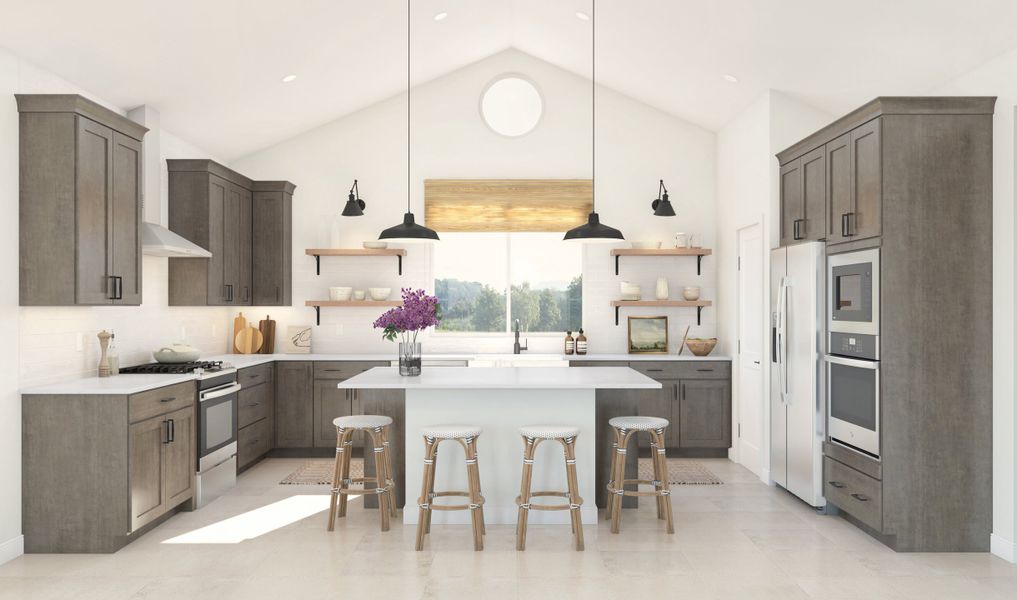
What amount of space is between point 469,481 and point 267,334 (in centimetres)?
372

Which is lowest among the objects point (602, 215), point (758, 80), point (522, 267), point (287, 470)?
point (287, 470)

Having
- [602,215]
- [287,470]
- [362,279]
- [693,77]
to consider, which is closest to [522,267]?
[602,215]

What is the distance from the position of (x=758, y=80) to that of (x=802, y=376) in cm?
238

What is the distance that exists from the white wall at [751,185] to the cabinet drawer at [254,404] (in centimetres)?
426

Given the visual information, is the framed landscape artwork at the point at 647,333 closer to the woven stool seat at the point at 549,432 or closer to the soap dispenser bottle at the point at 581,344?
the soap dispenser bottle at the point at 581,344

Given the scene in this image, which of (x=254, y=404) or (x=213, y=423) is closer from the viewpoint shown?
(x=213, y=423)

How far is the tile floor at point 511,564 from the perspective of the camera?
3416 millimetres

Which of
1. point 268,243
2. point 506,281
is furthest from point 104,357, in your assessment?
point 506,281

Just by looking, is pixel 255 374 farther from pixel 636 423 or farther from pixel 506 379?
pixel 636 423

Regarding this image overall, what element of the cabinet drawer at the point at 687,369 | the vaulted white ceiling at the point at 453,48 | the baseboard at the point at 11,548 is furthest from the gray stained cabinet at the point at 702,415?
the baseboard at the point at 11,548

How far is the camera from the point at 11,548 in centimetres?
382

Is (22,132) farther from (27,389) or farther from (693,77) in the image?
(693,77)

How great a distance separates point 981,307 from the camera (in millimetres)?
3939

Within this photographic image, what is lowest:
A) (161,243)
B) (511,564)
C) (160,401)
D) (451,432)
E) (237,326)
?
(511,564)
